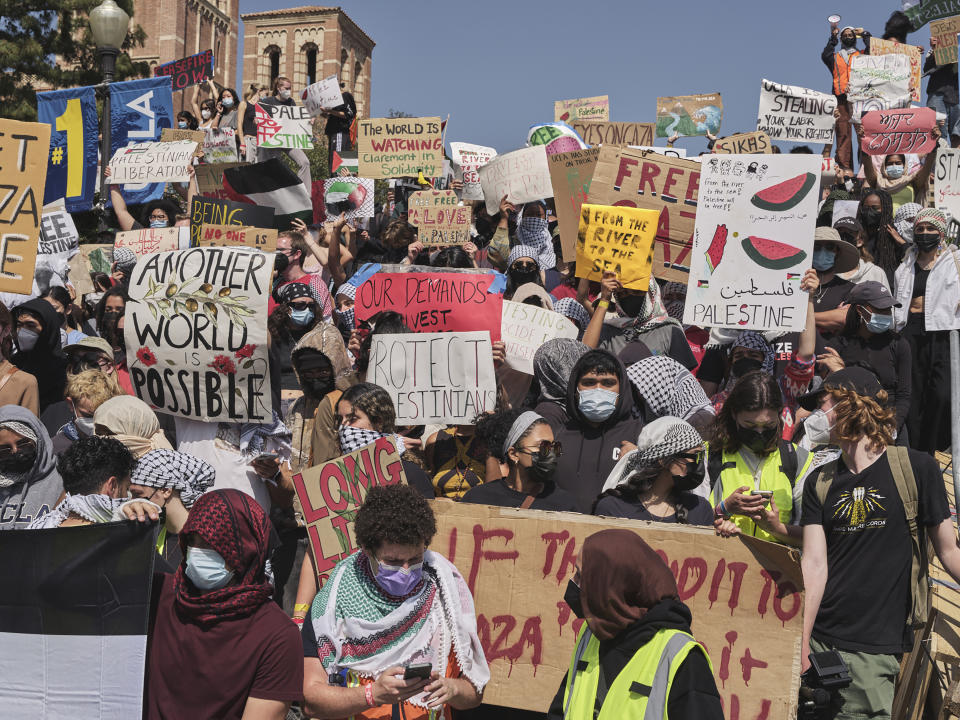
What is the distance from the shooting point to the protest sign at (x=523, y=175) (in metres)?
10.3

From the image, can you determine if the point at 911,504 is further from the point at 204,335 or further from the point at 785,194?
the point at 204,335

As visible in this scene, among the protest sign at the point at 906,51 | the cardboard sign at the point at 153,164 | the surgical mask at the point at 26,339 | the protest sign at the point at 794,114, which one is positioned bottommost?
the surgical mask at the point at 26,339

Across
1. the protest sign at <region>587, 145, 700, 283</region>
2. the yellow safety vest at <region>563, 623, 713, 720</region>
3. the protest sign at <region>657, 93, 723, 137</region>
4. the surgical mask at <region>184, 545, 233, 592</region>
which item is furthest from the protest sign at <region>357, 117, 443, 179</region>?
the yellow safety vest at <region>563, 623, 713, 720</region>

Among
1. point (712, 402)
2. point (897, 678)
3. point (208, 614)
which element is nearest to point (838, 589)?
point (897, 678)

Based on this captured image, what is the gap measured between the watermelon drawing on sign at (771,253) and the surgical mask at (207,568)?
4.17 m

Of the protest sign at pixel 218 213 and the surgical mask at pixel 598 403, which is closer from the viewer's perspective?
the surgical mask at pixel 598 403

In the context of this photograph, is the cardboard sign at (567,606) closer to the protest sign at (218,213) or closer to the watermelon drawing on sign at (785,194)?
the watermelon drawing on sign at (785,194)

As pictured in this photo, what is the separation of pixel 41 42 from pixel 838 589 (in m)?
27.3

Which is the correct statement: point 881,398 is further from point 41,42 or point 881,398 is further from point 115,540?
point 41,42

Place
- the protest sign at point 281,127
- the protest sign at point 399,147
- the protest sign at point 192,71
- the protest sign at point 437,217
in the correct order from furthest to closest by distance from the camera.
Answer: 1. the protest sign at point 192,71
2. the protest sign at point 281,127
3. the protest sign at point 399,147
4. the protest sign at point 437,217

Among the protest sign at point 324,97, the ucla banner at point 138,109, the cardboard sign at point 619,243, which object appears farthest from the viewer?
the protest sign at point 324,97

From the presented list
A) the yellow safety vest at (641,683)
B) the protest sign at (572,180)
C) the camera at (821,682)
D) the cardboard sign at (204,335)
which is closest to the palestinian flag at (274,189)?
the protest sign at (572,180)

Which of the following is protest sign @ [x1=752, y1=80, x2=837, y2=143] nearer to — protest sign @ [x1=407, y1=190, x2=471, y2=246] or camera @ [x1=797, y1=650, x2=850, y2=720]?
protest sign @ [x1=407, y1=190, x2=471, y2=246]

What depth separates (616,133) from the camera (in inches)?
472
